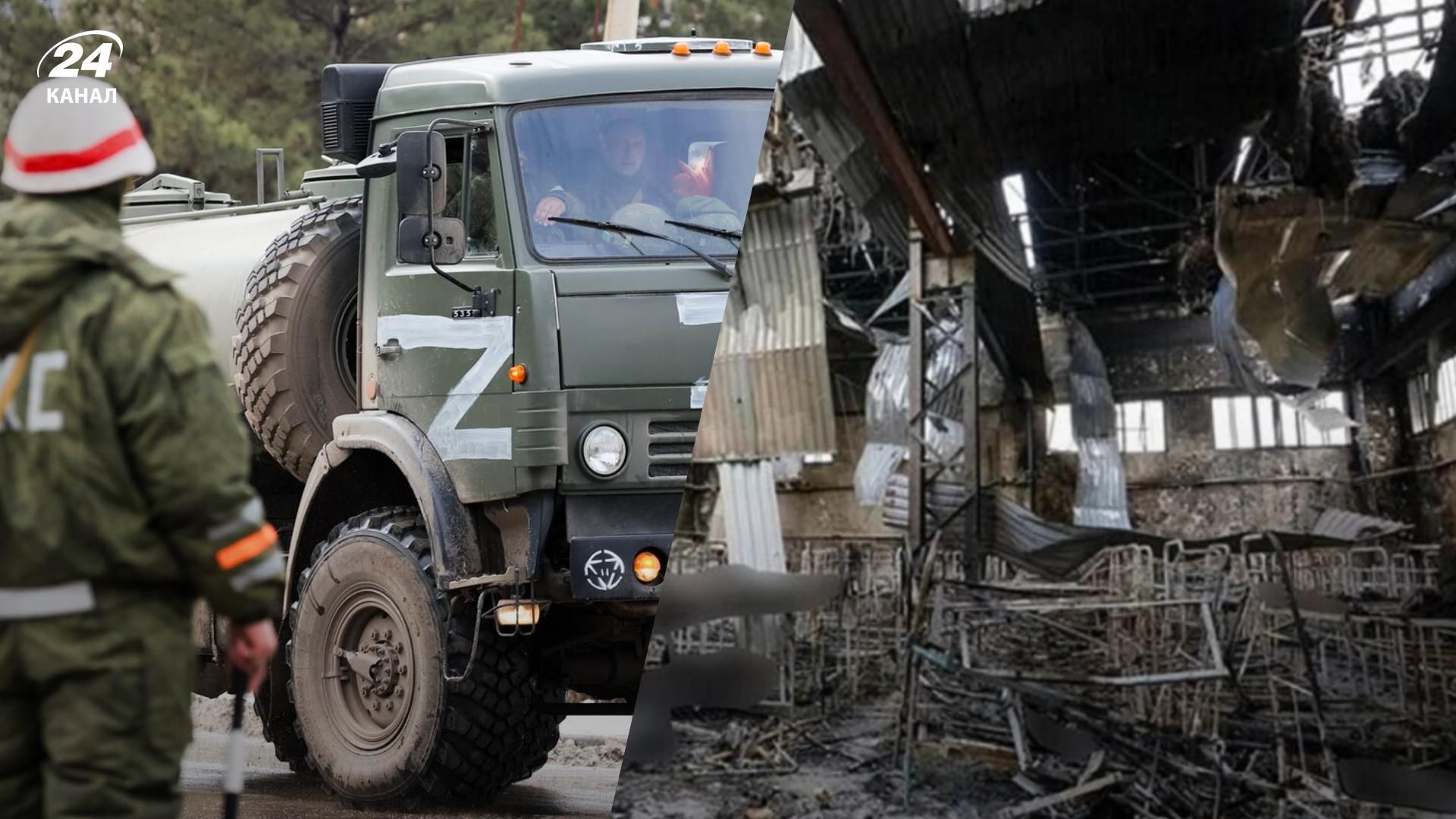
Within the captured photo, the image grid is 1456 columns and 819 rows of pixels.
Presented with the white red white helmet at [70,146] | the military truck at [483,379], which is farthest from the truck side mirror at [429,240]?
the white red white helmet at [70,146]

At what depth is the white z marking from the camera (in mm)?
2434

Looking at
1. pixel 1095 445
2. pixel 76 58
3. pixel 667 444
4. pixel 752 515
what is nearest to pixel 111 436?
pixel 752 515

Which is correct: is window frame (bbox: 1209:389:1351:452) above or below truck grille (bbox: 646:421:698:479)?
below

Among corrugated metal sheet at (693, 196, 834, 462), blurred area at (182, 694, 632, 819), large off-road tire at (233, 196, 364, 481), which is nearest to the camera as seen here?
corrugated metal sheet at (693, 196, 834, 462)

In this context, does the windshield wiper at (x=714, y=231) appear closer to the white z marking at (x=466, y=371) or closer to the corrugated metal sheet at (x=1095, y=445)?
the white z marking at (x=466, y=371)

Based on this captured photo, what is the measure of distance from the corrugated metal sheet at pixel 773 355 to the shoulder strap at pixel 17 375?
51 centimetres

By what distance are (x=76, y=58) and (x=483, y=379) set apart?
1064 millimetres

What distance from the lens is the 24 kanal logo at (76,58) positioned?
1.62 meters

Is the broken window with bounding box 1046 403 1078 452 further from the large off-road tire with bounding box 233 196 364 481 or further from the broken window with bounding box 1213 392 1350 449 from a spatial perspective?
the large off-road tire with bounding box 233 196 364 481

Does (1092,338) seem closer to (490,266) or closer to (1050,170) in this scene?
(1050,170)

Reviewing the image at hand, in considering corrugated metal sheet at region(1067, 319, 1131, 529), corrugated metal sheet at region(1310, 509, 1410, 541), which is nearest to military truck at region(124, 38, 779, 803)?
corrugated metal sheet at region(1067, 319, 1131, 529)

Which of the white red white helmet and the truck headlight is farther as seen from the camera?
the truck headlight

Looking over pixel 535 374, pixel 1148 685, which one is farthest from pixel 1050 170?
pixel 535 374

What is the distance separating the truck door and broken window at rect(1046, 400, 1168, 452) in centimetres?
176
